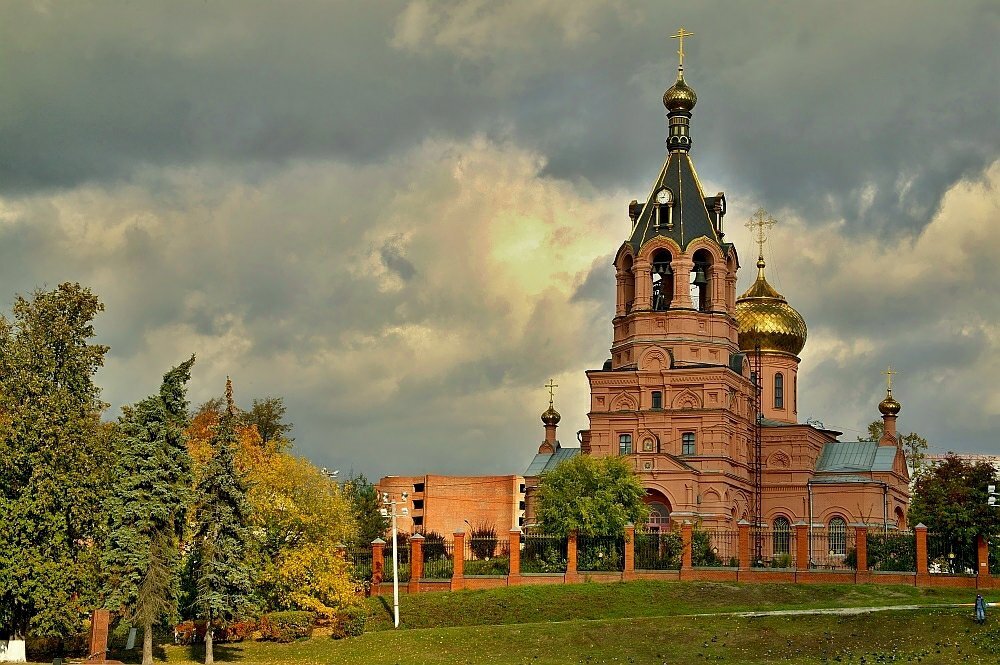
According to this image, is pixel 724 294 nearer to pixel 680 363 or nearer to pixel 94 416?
pixel 680 363

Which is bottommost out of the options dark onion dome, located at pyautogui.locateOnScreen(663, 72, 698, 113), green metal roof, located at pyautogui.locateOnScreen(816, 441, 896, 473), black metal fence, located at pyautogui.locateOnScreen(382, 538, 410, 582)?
black metal fence, located at pyautogui.locateOnScreen(382, 538, 410, 582)

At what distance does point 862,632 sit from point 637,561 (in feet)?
50.5

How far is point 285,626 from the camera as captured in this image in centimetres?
4322

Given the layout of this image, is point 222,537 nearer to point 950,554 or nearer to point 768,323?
point 950,554

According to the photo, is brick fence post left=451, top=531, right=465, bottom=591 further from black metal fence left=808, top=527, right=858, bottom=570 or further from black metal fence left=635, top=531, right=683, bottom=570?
black metal fence left=808, top=527, right=858, bottom=570

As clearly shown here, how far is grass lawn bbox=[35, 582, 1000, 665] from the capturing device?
35.8 metres

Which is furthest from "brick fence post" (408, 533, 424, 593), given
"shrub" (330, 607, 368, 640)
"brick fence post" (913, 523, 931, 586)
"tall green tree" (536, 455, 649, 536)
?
"brick fence post" (913, 523, 931, 586)

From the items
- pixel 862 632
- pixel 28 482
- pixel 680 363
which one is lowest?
pixel 862 632

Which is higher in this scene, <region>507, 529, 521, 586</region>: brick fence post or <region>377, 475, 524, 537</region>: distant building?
<region>377, 475, 524, 537</region>: distant building

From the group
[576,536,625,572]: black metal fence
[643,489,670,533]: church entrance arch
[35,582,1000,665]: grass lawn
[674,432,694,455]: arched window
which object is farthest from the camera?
[674,432,694,455]: arched window

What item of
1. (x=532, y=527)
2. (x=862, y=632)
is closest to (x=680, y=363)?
(x=532, y=527)

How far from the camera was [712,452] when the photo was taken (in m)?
63.4

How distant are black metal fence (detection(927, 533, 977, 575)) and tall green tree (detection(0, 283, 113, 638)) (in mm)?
26783

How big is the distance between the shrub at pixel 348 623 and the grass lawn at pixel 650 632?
498mm
